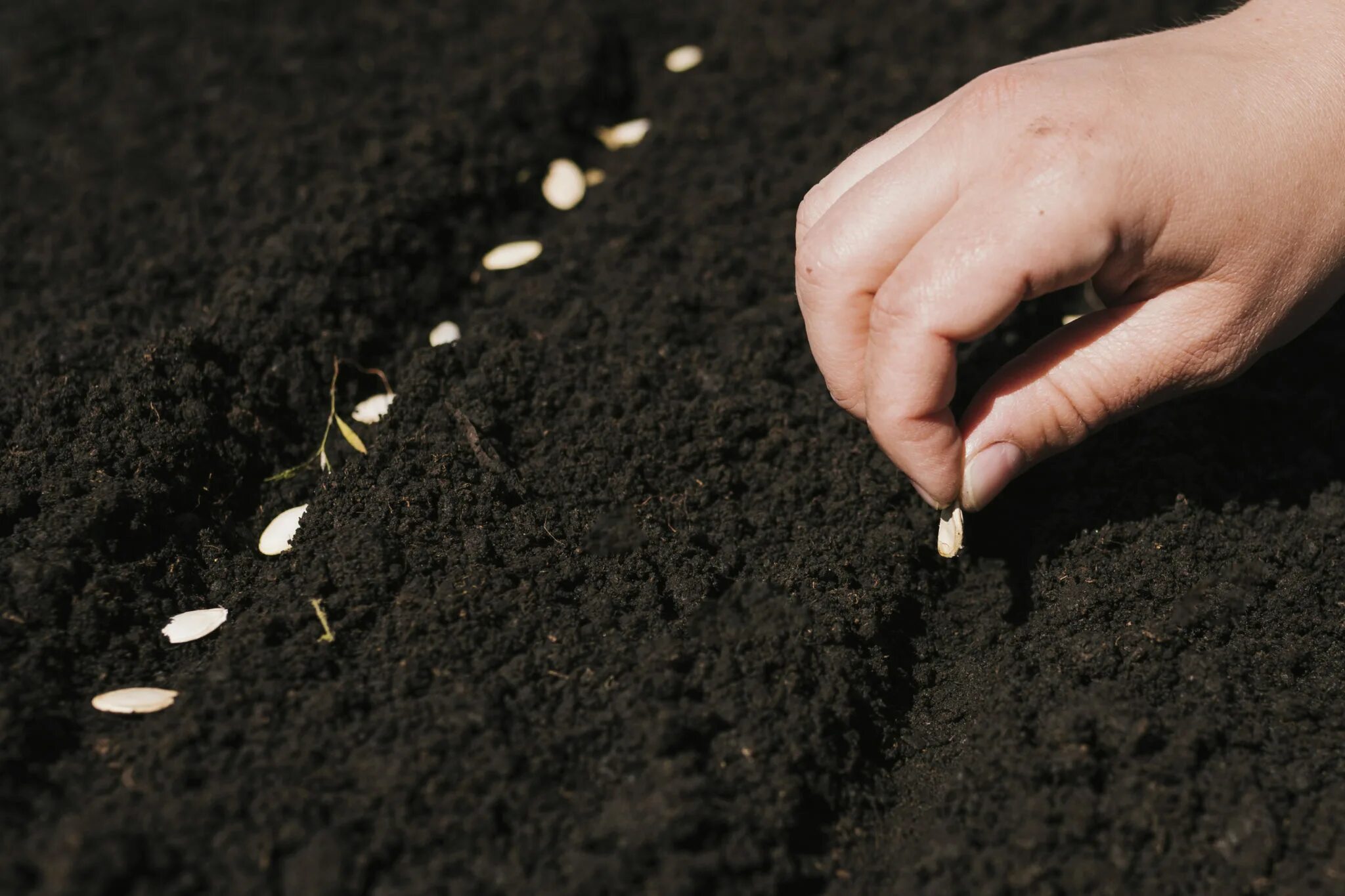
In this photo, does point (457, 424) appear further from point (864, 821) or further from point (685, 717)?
point (864, 821)

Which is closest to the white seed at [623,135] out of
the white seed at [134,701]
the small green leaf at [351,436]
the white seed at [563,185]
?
the white seed at [563,185]

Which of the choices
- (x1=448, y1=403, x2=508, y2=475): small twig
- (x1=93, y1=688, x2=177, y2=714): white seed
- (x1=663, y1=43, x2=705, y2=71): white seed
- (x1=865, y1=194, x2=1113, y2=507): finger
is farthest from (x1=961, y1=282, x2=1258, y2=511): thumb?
(x1=663, y1=43, x2=705, y2=71): white seed

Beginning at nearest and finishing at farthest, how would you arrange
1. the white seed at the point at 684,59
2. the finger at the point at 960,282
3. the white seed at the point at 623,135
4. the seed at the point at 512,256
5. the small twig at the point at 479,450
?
the finger at the point at 960,282 < the small twig at the point at 479,450 < the seed at the point at 512,256 < the white seed at the point at 623,135 < the white seed at the point at 684,59

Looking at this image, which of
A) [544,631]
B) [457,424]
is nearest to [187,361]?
[457,424]

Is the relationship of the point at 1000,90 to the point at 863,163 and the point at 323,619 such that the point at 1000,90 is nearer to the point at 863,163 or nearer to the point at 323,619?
the point at 863,163

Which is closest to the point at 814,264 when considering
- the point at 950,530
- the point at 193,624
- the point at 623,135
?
the point at 950,530

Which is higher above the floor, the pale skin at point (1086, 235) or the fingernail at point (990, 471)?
the pale skin at point (1086, 235)

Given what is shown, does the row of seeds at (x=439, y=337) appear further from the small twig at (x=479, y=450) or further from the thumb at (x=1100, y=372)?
the thumb at (x=1100, y=372)
